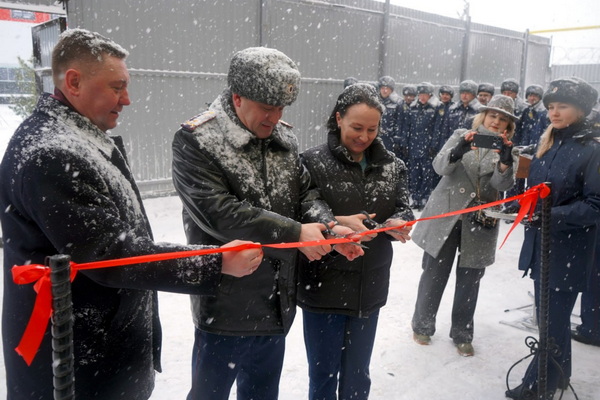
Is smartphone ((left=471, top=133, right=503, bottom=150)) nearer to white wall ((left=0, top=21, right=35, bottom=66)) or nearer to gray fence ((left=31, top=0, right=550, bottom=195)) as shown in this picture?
gray fence ((left=31, top=0, right=550, bottom=195))

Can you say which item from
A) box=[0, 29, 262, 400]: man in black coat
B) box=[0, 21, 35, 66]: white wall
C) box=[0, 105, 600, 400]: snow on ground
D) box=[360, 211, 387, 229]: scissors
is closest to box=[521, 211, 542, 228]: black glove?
box=[360, 211, 387, 229]: scissors

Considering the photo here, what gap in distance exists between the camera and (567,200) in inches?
115

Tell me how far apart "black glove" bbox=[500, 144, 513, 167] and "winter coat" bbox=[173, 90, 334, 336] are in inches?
66.6

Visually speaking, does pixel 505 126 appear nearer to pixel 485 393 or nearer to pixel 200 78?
pixel 485 393

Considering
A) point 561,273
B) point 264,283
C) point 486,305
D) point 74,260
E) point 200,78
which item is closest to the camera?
point 74,260

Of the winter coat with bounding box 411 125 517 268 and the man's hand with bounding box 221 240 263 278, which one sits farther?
the winter coat with bounding box 411 125 517 268

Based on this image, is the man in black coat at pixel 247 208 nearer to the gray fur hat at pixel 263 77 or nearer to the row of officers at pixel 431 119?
the gray fur hat at pixel 263 77

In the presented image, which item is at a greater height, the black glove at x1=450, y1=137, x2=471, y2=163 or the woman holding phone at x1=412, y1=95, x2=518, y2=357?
the black glove at x1=450, y1=137, x2=471, y2=163

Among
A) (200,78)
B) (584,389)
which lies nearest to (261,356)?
(584,389)

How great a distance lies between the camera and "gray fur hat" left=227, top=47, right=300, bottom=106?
196 cm

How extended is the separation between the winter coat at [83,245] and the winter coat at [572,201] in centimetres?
231

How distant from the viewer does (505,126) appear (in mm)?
Result: 3529

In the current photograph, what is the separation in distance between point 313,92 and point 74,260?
383 inches

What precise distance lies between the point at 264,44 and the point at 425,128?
366cm
